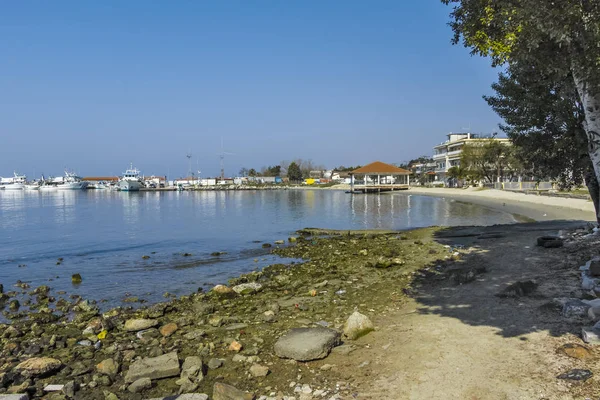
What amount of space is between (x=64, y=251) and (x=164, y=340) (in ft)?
60.4

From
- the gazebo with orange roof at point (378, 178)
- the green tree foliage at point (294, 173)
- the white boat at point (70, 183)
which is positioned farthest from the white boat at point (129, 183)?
the gazebo with orange roof at point (378, 178)

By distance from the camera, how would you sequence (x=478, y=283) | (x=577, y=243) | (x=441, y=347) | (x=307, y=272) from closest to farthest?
(x=441, y=347)
(x=478, y=283)
(x=577, y=243)
(x=307, y=272)

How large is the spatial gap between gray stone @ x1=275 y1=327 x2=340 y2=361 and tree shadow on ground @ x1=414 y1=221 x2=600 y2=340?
2455mm

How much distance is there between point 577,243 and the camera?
41.5 ft

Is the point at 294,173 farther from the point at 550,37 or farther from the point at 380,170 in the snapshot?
the point at 550,37

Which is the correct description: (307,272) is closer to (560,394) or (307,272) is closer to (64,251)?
(560,394)

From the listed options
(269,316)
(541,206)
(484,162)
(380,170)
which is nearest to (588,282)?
(269,316)

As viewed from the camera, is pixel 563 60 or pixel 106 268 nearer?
pixel 563 60

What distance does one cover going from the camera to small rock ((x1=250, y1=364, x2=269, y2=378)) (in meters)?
6.18

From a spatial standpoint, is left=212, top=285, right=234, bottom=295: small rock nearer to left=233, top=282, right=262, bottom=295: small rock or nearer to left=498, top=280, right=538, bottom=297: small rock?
left=233, top=282, right=262, bottom=295: small rock

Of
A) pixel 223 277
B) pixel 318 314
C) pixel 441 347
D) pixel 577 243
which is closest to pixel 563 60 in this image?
pixel 441 347

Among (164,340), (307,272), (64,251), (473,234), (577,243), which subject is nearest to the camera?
(164,340)

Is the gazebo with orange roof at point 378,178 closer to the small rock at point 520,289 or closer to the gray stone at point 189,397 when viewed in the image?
the small rock at point 520,289

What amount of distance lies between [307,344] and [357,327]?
44.7 inches
